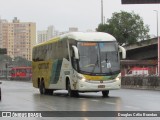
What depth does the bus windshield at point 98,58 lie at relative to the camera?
26953 millimetres

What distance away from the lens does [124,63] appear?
77688 mm

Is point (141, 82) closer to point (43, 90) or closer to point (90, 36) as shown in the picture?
point (43, 90)

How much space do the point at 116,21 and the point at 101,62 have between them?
81.9 m

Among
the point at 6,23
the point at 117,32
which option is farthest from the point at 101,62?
the point at 6,23

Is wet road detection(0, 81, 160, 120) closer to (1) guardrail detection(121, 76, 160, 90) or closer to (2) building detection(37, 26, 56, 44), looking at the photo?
(1) guardrail detection(121, 76, 160, 90)

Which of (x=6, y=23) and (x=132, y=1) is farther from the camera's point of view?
(x=6, y=23)

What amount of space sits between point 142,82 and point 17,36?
11747 centimetres

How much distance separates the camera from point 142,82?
46281 millimetres

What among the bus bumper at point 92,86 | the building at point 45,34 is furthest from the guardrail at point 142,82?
the building at point 45,34

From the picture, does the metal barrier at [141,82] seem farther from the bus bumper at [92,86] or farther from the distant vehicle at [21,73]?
the distant vehicle at [21,73]

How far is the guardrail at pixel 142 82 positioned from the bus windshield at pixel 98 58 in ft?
49.8

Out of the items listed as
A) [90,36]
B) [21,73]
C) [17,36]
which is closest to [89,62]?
[90,36]

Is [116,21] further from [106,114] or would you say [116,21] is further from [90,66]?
[106,114]

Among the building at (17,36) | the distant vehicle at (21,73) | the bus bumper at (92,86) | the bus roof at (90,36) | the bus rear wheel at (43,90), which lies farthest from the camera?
the building at (17,36)
